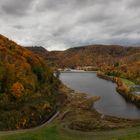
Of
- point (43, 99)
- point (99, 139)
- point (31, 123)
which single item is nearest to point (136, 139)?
point (99, 139)

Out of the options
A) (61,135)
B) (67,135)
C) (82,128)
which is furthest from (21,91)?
(61,135)

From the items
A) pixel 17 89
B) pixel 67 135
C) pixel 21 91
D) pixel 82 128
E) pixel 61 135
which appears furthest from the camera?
pixel 21 91

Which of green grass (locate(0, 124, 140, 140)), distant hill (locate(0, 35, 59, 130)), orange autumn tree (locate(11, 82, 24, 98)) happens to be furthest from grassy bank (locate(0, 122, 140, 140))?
orange autumn tree (locate(11, 82, 24, 98))

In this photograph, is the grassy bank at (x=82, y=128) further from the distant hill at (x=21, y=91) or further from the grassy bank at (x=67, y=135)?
the distant hill at (x=21, y=91)

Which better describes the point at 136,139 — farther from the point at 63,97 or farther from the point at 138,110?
the point at 63,97

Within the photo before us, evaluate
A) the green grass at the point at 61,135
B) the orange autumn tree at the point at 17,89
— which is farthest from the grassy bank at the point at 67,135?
the orange autumn tree at the point at 17,89

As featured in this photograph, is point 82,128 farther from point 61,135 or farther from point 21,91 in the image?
point 21,91

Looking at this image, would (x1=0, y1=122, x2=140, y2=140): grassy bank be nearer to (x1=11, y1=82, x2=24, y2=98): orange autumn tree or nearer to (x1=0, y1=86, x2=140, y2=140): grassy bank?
(x1=0, y1=86, x2=140, y2=140): grassy bank
